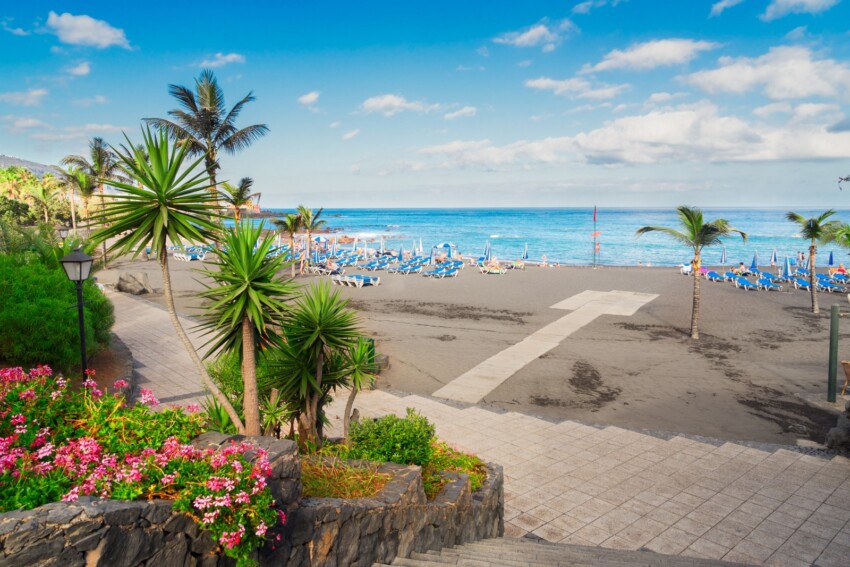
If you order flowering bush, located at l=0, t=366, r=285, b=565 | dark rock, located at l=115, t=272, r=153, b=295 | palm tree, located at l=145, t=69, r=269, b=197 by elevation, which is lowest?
dark rock, located at l=115, t=272, r=153, b=295

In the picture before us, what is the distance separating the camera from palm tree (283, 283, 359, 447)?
238 inches

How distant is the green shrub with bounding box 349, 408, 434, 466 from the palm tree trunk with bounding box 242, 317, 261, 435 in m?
1.34

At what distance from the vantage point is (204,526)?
3.01 meters

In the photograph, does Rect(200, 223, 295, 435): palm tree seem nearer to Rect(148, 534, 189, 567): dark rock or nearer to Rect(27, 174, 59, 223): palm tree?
Rect(148, 534, 189, 567): dark rock

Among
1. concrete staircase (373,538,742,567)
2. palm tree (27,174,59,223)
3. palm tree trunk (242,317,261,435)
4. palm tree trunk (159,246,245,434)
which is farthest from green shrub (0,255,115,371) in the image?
palm tree (27,174,59,223)

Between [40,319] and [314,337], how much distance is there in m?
7.14

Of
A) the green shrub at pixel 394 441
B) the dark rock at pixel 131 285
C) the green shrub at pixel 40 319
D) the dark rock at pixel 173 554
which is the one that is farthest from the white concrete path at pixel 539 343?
the dark rock at pixel 131 285

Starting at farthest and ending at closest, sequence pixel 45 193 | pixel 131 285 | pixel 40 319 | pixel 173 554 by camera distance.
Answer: pixel 45 193 → pixel 131 285 → pixel 40 319 → pixel 173 554

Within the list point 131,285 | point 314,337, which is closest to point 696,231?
point 314,337

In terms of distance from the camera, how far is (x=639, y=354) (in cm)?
1819

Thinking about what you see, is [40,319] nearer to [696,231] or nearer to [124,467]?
[124,467]

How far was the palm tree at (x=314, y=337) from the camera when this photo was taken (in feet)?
19.8

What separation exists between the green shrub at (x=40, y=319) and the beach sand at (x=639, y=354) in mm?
2225

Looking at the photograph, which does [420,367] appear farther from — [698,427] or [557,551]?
[557,551]
